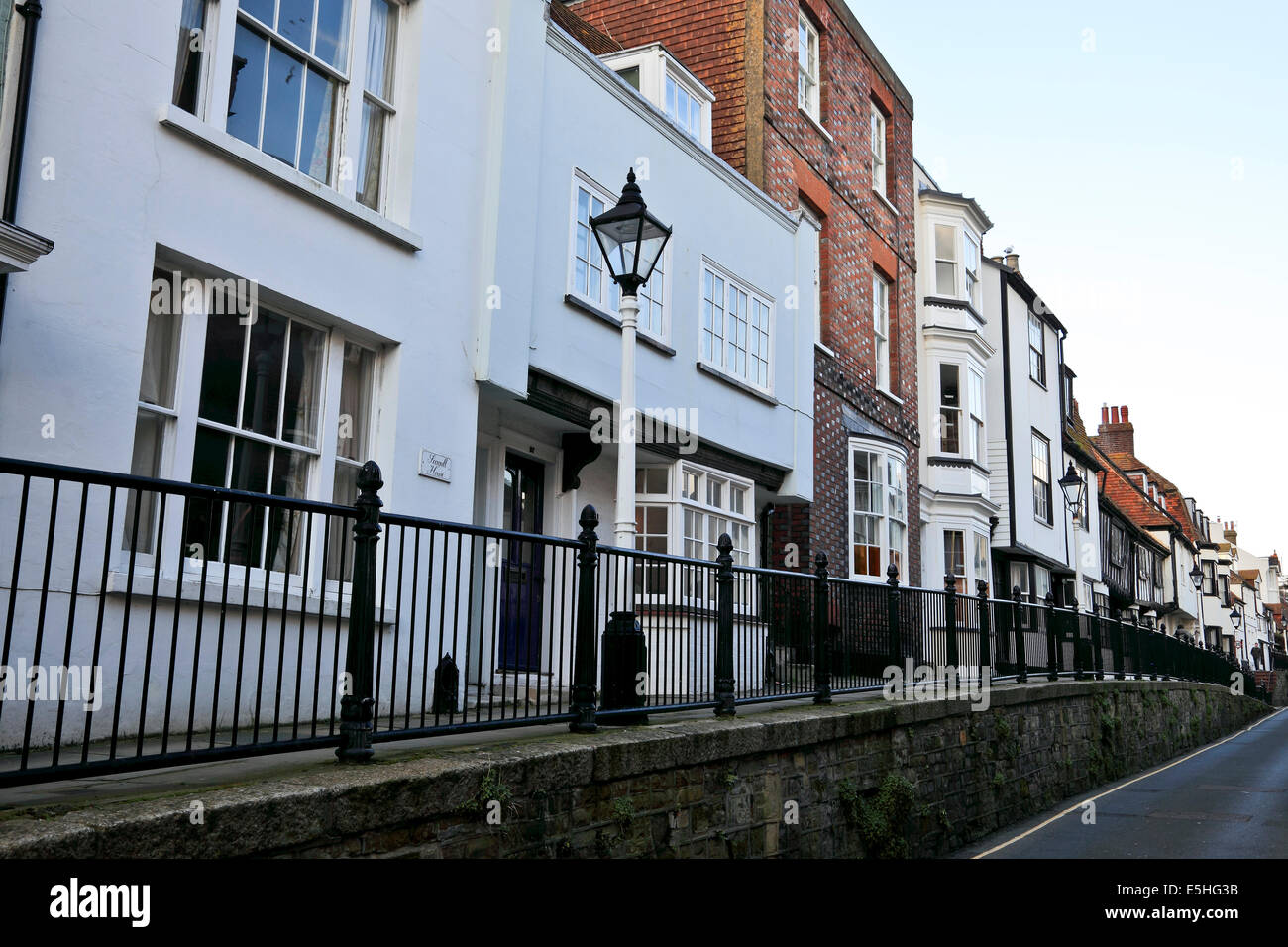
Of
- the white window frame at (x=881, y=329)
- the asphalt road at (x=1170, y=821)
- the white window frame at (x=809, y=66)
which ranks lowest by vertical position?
the asphalt road at (x=1170, y=821)

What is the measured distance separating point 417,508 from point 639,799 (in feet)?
11.3

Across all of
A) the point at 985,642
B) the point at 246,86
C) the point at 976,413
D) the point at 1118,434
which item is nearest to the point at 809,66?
the point at 976,413

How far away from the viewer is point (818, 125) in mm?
17453

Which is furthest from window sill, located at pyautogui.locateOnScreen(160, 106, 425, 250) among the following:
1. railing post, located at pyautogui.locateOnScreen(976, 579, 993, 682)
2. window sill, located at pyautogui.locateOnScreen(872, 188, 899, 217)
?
window sill, located at pyautogui.locateOnScreen(872, 188, 899, 217)

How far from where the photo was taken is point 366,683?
16.3ft

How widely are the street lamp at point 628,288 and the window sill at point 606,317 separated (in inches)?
95.1

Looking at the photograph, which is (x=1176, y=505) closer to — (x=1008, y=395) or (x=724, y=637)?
(x=1008, y=395)

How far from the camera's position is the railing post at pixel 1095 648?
1708 centimetres

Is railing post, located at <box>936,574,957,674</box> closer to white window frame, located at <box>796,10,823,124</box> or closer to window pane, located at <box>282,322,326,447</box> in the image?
window pane, located at <box>282,322,326,447</box>

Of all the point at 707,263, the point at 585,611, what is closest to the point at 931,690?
the point at 585,611

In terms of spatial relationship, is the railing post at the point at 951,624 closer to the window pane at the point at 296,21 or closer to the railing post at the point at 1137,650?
the window pane at the point at 296,21

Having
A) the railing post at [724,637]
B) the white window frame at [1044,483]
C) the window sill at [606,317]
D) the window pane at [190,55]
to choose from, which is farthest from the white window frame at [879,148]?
the window pane at [190,55]

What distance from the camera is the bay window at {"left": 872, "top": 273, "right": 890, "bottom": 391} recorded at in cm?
1914
